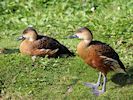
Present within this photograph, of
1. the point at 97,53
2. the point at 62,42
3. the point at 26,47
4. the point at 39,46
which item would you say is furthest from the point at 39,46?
the point at 97,53

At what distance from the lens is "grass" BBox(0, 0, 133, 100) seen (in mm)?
7590

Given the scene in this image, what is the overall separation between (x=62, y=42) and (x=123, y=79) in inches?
82.5

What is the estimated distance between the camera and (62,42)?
31.7 feet

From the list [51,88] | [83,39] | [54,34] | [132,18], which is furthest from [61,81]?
[132,18]

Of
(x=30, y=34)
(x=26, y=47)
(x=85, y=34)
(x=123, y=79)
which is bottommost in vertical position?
(x=123, y=79)

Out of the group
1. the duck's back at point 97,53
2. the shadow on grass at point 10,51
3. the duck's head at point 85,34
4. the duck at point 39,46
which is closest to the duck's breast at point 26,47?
the duck at point 39,46

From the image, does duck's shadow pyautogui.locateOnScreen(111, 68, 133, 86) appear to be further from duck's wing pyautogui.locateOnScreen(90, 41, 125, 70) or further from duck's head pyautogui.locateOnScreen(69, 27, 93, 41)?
duck's head pyautogui.locateOnScreen(69, 27, 93, 41)

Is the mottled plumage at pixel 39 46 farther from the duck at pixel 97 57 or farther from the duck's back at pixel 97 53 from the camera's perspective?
the duck's back at pixel 97 53

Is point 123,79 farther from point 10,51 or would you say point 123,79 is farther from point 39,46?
point 10,51

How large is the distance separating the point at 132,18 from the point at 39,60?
292cm

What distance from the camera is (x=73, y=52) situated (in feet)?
29.9

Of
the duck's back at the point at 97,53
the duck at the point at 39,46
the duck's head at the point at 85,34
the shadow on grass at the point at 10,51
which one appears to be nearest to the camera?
the duck's back at the point at 97,53

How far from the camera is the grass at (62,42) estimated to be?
24.9ft

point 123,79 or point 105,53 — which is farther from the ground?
point 105,53
